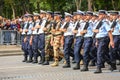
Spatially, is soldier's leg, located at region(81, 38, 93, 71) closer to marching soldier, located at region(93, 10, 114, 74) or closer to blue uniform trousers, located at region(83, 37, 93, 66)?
blue uniform trousers, located at region(83, 37, 93, 66)

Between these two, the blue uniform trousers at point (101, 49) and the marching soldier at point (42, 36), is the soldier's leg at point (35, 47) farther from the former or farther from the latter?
the blue uniform trousers at point (101, 49)

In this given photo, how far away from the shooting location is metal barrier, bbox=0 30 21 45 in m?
26.7

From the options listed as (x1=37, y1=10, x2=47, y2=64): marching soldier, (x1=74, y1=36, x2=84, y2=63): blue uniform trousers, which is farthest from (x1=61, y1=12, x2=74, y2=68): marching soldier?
(x1=37, y1=10, x2=47, y2=64): marching soldier

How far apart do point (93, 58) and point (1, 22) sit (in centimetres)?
1255

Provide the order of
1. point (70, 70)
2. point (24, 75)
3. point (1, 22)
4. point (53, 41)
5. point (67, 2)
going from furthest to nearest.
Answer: point (67, 2)
point (1, 22)
point (53, 41)
point (70, 70)
point (24, 75)

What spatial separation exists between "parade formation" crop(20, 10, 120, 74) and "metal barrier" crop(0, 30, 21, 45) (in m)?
7.49

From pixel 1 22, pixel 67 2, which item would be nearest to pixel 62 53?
pixel 1 22

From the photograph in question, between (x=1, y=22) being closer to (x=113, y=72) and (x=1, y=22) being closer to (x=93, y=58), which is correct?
(x=93, y=58)

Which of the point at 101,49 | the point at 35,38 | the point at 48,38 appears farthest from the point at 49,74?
the point at 48,38

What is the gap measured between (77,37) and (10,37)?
38.7 feet

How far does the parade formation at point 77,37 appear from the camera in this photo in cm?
1454

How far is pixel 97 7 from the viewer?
5191 cm

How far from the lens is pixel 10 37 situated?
26.9 m

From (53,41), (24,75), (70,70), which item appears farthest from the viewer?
(53,41)
